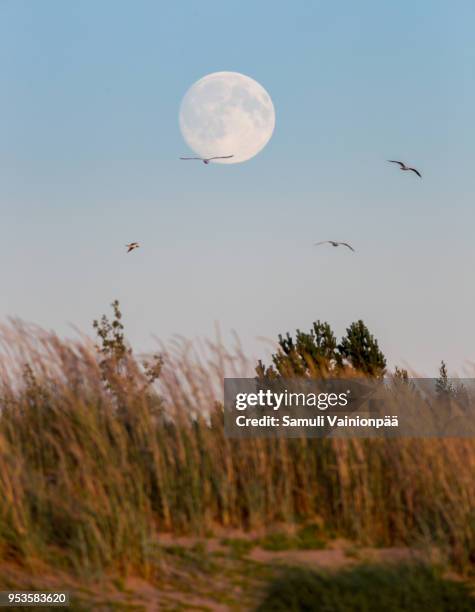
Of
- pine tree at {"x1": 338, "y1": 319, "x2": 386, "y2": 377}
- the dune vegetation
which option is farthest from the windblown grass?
pine tree at {"x1": 338, "y1": 319, "x2": 386, "y2": 377}

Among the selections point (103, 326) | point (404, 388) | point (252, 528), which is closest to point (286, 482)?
point (252, 528)

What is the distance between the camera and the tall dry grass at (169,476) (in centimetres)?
833

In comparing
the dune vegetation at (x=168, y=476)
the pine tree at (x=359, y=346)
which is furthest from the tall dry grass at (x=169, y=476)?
the pine tree at (x=359, y=346)

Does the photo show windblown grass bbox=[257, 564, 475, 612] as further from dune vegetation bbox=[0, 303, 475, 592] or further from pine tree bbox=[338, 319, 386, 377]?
pine tree bbox=[338, 319, 386, 377]

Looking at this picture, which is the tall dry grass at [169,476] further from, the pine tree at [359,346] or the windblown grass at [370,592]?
the pine tree at [359,346]

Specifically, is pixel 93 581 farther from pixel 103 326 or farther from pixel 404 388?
pixel 103 326

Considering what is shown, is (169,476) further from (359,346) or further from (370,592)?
(359,346)

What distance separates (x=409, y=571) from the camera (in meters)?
8.16

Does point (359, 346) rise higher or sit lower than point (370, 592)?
higher

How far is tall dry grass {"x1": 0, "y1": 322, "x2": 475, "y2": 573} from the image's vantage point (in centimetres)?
833

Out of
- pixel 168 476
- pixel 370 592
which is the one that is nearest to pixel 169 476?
pixel 168 476

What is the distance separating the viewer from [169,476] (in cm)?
884

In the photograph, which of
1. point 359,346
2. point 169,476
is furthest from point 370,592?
point 359,346

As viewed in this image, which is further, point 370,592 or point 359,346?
point 359,346
